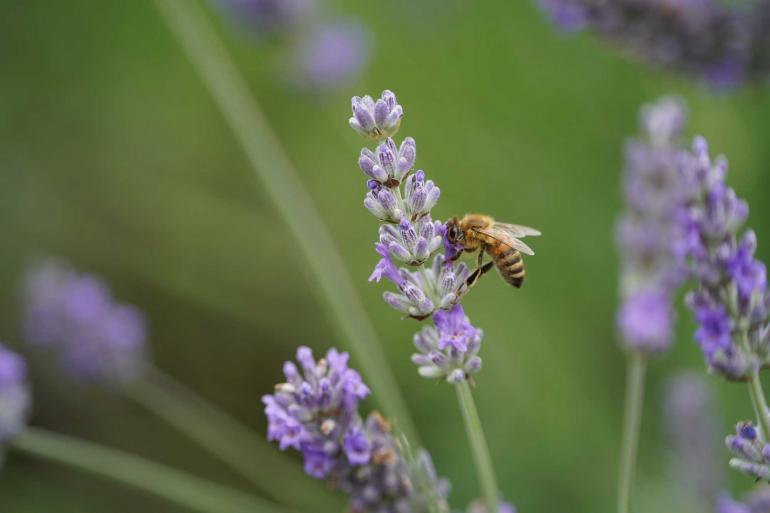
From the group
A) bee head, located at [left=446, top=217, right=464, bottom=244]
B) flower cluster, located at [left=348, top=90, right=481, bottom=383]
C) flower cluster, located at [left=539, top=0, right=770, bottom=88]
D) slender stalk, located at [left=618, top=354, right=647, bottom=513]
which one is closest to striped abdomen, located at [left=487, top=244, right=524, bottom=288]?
bee head, located at [left=446, top=217, right=464, bottom=244]

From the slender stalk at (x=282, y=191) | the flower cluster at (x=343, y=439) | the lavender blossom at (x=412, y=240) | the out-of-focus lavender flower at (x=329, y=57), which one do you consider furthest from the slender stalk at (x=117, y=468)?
the out-of-focus lavender flower at (x=329, y=57)

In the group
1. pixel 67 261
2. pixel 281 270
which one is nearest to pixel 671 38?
pixel 281 270

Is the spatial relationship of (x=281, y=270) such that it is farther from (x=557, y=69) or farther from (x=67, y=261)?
(x=557, y=69)

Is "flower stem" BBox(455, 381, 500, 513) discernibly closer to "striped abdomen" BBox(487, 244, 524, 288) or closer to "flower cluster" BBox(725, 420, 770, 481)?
"flower cluster" BBox(725, 420, 770, 481)

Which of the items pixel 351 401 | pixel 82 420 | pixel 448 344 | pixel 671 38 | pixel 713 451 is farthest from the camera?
pixel 82 420

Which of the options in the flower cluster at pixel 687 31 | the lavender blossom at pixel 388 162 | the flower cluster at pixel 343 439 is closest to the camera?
the lavender blossom at pixel 388 162

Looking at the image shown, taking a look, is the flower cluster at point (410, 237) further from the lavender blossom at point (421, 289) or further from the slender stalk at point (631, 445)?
the slender stalk at point (631, 445)
